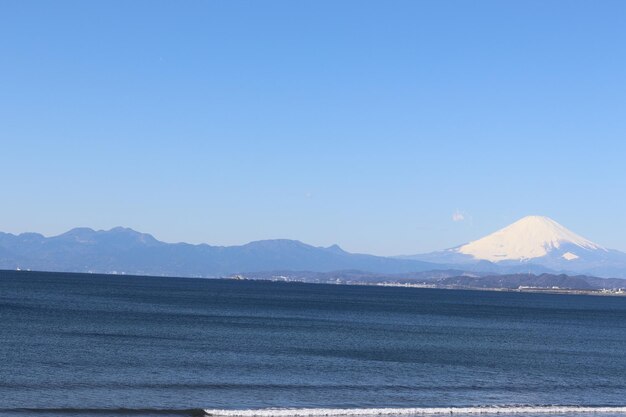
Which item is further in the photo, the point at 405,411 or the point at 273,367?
the point at 273,367

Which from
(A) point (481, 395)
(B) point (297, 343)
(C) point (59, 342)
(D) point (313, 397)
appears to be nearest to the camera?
(D) point (313, 397)

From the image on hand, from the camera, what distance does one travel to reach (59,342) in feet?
252

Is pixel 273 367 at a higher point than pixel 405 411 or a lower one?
higher

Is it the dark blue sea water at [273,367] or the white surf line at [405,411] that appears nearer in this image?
the white surf line at [405,411]

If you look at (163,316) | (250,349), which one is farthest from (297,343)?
(163,316)

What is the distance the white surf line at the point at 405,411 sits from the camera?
149 feet

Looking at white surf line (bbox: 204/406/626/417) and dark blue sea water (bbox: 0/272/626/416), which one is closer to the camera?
white surf line (bbox: 204/406/626/417)

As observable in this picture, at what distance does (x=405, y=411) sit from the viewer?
47906 mm

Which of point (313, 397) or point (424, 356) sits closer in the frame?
point (313, 397)

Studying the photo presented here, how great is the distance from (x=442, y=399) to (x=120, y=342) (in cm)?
3525

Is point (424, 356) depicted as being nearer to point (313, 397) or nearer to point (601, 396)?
point (601, 396)

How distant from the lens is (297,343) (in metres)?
86.2

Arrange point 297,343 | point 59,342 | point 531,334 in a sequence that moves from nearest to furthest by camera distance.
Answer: point 59,342 < point 297,343 < point 531,334

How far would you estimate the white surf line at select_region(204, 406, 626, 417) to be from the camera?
45438 mm
